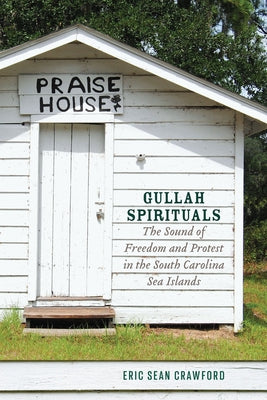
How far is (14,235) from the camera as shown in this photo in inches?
289

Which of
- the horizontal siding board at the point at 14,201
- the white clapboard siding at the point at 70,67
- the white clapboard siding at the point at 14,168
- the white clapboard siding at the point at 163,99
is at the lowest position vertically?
the horizontal siding board at the point at 14,201

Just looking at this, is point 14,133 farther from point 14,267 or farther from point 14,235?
point 14,267

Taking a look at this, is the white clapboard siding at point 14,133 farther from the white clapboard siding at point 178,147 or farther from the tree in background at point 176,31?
the tree in background at point 176,31

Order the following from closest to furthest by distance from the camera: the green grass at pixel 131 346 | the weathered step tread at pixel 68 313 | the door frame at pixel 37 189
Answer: the green grass at pixel 131 346
the weathered step tread at pixel 68 313
the door frame at pixel 37 189

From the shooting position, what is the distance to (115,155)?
737cm

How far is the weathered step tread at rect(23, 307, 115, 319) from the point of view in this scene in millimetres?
6922

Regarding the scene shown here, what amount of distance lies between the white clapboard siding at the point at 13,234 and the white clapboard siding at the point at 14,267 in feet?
0.82

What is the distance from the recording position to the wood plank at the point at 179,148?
24.2 feet

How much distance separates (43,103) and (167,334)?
314 cm

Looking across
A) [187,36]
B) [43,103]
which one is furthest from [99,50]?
[187,36]

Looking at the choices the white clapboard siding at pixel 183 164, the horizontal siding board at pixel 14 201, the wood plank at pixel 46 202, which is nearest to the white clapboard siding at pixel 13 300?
the wood plank at pixel 46 202
